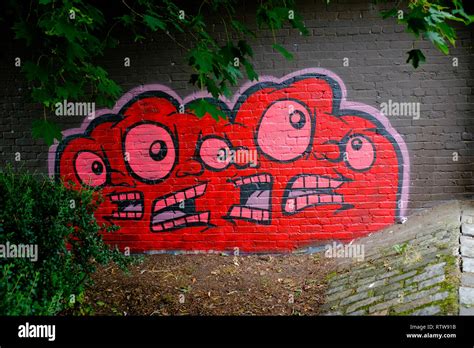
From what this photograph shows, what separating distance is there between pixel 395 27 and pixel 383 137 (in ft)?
4.31

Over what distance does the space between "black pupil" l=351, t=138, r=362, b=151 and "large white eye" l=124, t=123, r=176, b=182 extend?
2223 millimetres

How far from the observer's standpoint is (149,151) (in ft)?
18.9

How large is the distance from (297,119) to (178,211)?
1.89 m

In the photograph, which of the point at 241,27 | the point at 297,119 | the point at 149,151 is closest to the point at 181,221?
the point at 149,151

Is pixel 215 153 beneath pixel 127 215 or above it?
above

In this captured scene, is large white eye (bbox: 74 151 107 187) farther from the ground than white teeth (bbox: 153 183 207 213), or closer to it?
farther from the ground

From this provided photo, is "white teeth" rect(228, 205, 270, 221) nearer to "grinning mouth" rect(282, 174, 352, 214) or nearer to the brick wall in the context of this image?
"grinning mouth" rect(282, 174, 352, 214)

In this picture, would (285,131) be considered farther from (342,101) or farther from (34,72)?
(34,72)

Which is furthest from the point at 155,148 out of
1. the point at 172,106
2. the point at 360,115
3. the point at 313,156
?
the point at 360,115

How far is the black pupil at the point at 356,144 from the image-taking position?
5.58 meters

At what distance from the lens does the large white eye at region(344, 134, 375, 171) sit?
557 centimetres

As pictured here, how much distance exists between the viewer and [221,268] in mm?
5480

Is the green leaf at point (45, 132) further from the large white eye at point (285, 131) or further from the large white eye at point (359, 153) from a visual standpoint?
the large white eye at point (359, 153)

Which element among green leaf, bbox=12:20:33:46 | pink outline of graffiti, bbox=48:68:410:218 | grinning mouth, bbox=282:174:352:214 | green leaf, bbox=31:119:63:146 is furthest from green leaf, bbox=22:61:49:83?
grinning mouth, bbox=282:174:352:214
